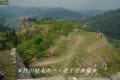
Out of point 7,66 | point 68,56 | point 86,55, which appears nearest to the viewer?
point 7,66

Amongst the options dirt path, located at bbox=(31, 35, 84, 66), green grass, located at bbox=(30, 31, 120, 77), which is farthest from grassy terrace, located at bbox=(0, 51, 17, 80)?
dirt path, located at bbox=(31, 35, 84, 66)

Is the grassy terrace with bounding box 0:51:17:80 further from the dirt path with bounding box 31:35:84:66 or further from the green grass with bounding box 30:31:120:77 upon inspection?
the dirt path with bounding box 31:35:84:66

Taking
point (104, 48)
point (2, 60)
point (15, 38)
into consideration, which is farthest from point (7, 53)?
point (15, 38)

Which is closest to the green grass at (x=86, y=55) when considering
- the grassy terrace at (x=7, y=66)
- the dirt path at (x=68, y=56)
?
the dirt path at (x=68, y=56)

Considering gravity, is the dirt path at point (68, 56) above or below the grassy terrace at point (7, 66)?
below

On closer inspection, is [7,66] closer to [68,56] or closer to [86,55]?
[68,56]

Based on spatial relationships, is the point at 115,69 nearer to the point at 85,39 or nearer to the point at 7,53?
the point at 85,39

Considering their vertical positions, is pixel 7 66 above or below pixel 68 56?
above

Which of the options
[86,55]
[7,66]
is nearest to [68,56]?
[86,55]

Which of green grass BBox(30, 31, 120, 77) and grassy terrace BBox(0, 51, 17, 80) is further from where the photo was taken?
green grass BBox(30, 31, 120, 77)

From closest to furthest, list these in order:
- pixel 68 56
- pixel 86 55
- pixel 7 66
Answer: pixel 7 66
pixel 68 56
pixel 86 55

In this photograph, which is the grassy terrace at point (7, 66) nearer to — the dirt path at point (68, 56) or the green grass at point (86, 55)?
the green grass at point (86, 55)
